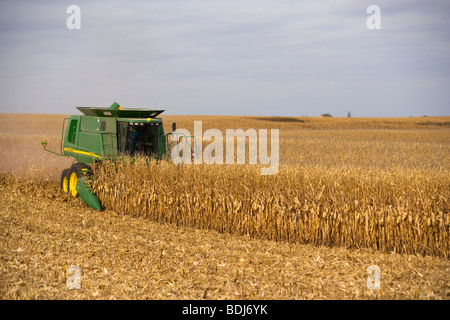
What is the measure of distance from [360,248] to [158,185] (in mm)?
4567

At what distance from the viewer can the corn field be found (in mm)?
7496

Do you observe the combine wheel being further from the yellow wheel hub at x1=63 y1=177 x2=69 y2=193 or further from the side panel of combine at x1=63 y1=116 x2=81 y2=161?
the side panel of combine at x1=63 y1=116 x2=81 y2=161

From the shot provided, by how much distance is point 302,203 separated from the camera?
8141 millimetres

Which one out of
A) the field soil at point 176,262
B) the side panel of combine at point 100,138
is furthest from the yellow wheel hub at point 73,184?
the field soil at point 176,262

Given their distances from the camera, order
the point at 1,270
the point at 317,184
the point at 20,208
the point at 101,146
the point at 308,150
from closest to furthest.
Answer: the point at 1,270 < the point at 317,184 < the point at 20,208 < the point at 101,146 < the point at 308,150

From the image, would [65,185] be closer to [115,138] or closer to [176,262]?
[115,138]

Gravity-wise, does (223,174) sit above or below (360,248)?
above

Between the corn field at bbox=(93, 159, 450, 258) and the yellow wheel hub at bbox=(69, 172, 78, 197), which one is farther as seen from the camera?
the yellow wheel hub at bbox=(69, 172, 78, 197)

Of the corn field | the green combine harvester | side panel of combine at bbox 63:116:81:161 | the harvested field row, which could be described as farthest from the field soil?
side panel of combine at bbox 63:116:81:161

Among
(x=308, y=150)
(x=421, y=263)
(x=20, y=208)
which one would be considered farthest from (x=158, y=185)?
(x=308, y=150)

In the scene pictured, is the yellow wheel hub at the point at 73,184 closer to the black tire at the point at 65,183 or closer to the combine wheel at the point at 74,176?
the combine wheel at the point at 74,176
